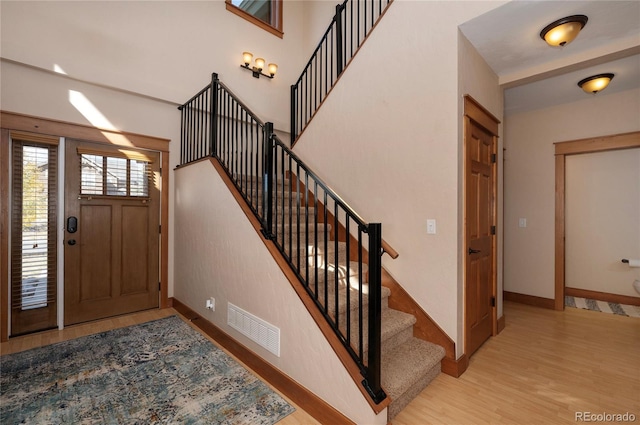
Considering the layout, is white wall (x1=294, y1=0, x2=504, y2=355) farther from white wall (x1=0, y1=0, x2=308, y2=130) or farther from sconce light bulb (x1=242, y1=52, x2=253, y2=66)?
white wall (x1=0, y1=0, x2=308, y2=130)

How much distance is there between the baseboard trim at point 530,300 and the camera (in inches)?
157

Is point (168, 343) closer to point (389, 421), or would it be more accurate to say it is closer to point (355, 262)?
point (355, 262)

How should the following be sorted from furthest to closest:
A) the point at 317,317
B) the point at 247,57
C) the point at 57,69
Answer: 1. the point at 247,57
2. the point at 57,69
3. the point at 317,317

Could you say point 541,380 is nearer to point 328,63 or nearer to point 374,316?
point 374,316

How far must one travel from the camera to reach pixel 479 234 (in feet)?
9.26

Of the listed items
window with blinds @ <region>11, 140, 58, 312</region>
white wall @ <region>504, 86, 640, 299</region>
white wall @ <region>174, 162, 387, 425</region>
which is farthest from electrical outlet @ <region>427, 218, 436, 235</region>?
window with blinds @ <region>11, 140, 58, 312</region>

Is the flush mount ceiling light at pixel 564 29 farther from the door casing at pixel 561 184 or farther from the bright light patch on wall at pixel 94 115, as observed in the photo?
the bright light patch on wall at pixel 94 115

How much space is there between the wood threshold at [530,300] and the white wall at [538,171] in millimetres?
54

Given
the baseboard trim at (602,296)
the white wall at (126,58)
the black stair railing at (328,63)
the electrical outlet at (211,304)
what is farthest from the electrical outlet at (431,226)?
the baseboard trim at (602,296)

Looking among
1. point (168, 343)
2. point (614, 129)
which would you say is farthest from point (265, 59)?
point (614, 129)

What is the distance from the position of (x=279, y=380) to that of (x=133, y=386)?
1115mm

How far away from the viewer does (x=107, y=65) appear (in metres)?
3.35

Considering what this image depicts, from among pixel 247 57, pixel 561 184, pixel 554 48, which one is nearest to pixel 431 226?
pixel 554 48

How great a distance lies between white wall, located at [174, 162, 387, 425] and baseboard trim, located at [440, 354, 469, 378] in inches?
37.9
